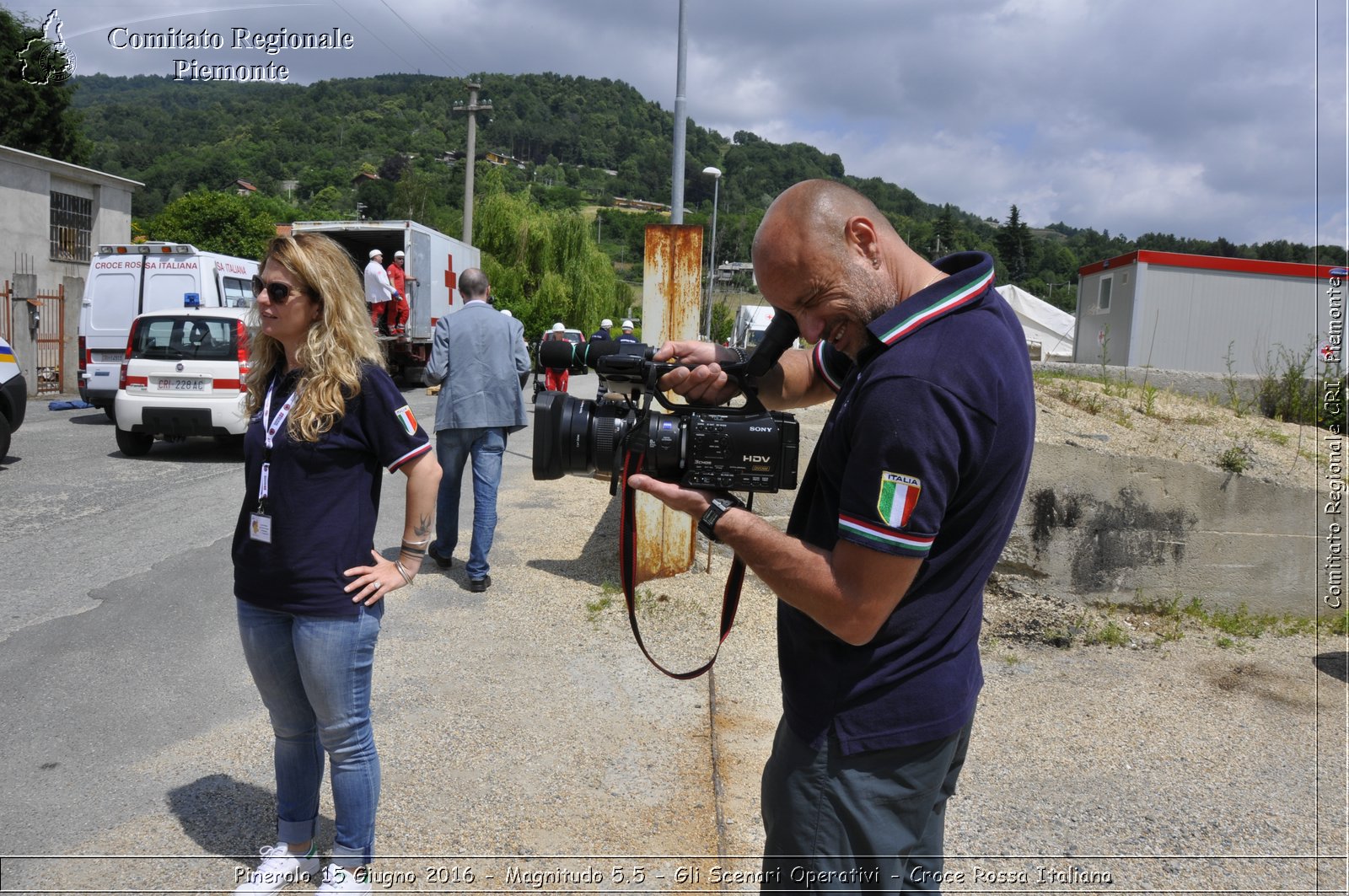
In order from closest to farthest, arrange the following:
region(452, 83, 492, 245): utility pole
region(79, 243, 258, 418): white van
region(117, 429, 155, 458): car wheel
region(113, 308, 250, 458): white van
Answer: region(113, 308, 250, 458): white van < region(117, 429, 155, 458): car wheel < region(79, 243, 258, 418): white van < region(452, 83, 492, 245): utility pole

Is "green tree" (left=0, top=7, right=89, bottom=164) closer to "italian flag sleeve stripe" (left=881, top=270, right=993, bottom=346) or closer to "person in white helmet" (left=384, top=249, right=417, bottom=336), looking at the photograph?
"person in white helmet" (left=384, top=249, right=417, bottom=336)

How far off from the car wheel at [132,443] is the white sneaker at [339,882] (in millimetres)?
9288

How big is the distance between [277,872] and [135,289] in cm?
1407

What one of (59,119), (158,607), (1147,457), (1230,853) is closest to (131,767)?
(158,607)

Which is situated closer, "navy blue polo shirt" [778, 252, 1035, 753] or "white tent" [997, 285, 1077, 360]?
"navy blue polo shirt" [778, 252, 1035, 753]

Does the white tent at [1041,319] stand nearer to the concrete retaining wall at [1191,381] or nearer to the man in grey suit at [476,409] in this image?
the concrete retaining wall at [1191,381]

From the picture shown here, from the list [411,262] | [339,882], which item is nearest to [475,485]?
[339,882]

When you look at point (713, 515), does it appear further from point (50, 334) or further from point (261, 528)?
point (50, 334)

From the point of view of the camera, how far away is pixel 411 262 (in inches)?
765

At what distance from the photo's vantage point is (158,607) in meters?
5.51

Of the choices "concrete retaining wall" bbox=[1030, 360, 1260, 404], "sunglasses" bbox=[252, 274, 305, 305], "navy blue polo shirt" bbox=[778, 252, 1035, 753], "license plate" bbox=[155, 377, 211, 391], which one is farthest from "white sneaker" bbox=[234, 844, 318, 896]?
"license plate" bbox=[155, 377, 211, 391]

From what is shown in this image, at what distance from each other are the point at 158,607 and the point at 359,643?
137 inches

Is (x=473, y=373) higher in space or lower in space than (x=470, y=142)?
lower

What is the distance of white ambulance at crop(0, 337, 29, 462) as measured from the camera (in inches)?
372
